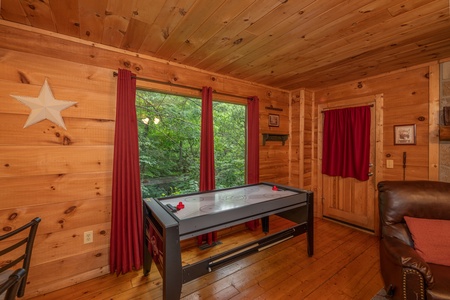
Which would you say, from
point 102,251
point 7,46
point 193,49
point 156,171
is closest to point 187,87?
point 193,49

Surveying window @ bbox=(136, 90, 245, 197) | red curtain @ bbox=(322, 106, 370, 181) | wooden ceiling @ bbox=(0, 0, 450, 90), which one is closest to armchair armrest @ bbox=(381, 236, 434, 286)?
red curtain @ bbox=(322, 106, 370, 181)

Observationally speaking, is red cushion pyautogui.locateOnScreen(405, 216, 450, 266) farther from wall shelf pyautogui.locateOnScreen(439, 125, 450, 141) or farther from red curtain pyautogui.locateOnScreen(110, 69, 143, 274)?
red curtain pyautogui.locateOnScreen(110, 69, 143, 274)

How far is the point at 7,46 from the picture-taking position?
5.72 feet

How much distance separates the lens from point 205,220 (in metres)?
1.68

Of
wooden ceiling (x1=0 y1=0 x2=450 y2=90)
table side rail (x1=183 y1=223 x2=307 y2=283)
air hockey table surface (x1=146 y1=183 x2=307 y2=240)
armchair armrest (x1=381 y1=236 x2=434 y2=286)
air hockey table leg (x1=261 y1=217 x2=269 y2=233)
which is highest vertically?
wooden ceiling (x1=0 y1=0 x2=450 y2=90)

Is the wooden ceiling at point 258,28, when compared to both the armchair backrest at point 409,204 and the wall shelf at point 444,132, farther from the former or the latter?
the armchair backrest at point 409,204

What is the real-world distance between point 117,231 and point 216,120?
1.98 m

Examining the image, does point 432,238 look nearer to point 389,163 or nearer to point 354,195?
point 389,163

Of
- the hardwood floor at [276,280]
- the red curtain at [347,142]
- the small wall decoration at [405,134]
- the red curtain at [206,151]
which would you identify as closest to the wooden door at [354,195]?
the red curtain at [347,142]

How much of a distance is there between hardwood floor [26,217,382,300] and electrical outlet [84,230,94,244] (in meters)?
0.40

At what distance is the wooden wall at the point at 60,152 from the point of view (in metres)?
1.76

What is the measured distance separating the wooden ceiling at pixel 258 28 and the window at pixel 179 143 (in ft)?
2.06

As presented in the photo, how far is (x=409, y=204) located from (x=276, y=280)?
1.49m

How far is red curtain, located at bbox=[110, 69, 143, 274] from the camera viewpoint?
6.89 ft
